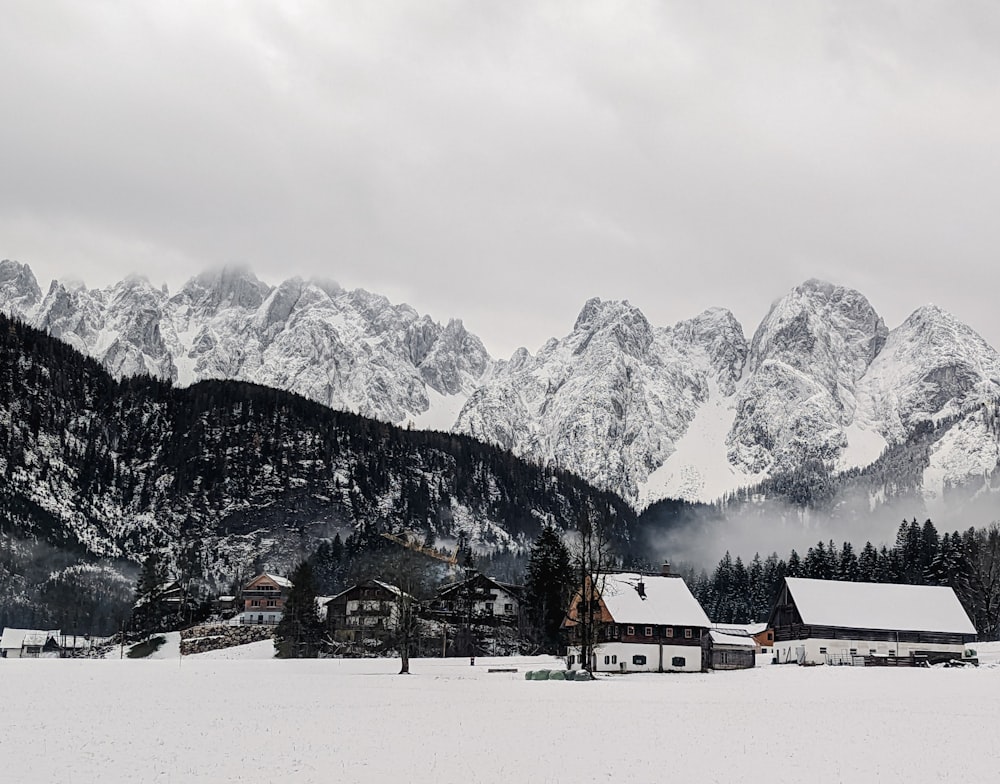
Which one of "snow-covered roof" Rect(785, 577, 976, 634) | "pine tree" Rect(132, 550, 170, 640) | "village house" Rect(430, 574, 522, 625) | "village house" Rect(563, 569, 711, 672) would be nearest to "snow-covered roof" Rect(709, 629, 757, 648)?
"village house" Rect(563, 569, 711, 672)

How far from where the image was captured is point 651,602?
88.2 metres

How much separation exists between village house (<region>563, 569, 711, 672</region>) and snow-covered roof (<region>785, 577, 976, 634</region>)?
17498 mm

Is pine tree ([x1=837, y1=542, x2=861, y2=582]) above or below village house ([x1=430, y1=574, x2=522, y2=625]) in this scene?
above

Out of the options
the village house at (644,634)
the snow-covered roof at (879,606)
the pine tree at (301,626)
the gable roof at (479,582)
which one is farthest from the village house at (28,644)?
the snow-covered roof at (879,606)

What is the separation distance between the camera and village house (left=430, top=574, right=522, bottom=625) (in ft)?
363

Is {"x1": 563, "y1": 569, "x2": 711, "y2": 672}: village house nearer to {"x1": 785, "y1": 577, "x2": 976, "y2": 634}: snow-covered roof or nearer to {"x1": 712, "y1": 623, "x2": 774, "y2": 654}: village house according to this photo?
{"x1": 785, "y1": 577, "x2": 976, "y2": 634}: snow-covered roof

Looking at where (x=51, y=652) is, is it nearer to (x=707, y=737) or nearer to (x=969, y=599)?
(x=969, y=599)

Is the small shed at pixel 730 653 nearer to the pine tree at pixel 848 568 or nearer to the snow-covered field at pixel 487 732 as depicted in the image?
the snow-covered field at pixel 487 732

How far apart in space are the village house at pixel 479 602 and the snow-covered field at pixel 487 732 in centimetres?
5204

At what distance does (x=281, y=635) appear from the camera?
107 metres

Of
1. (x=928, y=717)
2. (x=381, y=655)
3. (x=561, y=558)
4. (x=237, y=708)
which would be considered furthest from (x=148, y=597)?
Answer: (x=928, y=717)

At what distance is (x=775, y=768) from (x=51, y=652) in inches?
5183

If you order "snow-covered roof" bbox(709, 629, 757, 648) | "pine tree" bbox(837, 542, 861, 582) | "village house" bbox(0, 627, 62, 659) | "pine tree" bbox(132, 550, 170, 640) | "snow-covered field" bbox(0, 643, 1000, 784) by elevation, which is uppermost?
"pine tree" bbox(837, 542, 861, 582)

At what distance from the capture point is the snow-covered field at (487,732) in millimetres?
A: 27344
